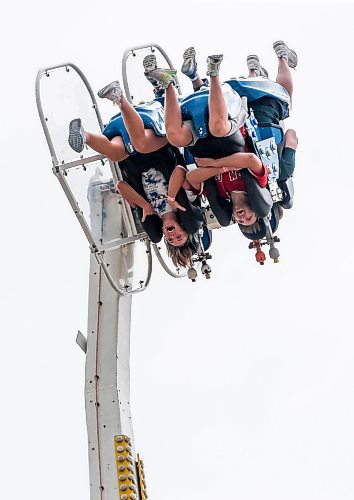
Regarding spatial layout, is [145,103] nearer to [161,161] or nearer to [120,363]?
[161,161]

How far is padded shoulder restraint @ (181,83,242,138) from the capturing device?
45.1 feet

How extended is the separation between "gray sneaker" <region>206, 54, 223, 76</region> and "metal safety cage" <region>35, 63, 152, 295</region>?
5.56 feet

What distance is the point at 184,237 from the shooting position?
14.6 m

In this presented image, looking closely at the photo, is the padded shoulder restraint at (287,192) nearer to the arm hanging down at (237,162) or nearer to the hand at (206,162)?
the arm hanging down at (237,162)

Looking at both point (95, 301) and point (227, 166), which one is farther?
point (95, 301)

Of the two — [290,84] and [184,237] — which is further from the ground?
[290,84]

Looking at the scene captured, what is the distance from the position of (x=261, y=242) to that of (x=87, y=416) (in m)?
2.08

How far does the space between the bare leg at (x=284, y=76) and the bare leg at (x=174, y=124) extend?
1593 millimetres

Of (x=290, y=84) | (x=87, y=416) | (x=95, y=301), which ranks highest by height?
(x=290, y=84)

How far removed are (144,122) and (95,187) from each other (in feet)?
2.92

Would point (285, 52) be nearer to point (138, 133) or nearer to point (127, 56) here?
point (127, 56)

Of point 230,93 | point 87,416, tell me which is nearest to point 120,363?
point 87,416

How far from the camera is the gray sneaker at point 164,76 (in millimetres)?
13375

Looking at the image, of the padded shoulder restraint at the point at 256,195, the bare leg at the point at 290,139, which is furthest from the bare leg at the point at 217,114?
the bare leg at the point at 290,139
